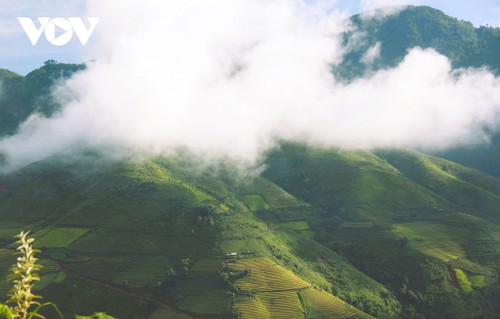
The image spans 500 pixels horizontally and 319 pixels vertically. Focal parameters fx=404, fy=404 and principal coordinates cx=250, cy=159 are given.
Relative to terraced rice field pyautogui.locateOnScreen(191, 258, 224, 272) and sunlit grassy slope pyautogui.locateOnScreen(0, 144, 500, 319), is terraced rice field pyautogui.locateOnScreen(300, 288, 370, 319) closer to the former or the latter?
sunlit grassy slope pyautogui.locateOnScreen(0, 144, 500, 319)

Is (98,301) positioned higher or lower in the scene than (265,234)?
lower

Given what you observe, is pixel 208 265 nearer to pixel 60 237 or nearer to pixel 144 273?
pixel 144 273

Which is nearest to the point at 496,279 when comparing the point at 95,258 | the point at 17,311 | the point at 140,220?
the point at 140,220

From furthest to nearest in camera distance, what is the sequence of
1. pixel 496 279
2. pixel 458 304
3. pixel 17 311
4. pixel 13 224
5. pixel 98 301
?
pixel 13 224 < pixel 496 279 < pixel 458 304 < pixel 98 301 < pixel 17 311

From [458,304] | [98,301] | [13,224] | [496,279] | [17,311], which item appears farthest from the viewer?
[13,224]

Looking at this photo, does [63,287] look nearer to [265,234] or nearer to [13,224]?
[13,224]

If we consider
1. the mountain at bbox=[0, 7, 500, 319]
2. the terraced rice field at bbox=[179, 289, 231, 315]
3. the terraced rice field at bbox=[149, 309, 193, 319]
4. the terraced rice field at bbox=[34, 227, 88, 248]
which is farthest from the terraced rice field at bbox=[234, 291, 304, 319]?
the terraced rice field at bbox=[34, 227, 88, 248]
